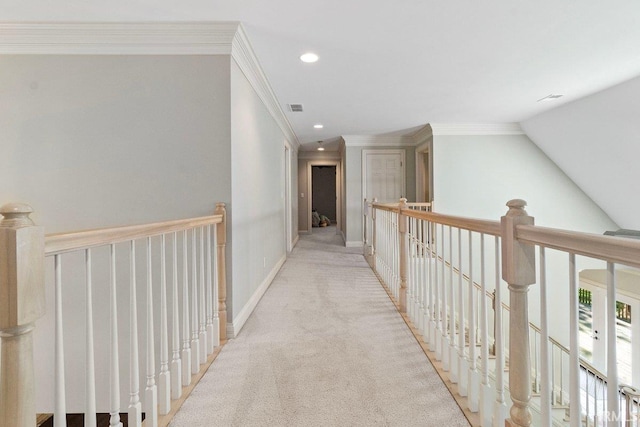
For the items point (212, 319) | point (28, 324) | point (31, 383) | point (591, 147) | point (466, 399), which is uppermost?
point (591, 147)

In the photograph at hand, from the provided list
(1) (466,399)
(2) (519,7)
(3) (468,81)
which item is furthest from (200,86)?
(3) (468,81)

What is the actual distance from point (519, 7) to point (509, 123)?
12.9 feet

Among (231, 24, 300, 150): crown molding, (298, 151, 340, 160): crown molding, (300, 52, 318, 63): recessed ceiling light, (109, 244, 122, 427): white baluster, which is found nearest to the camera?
(109, 244, 122, 427): white baluster

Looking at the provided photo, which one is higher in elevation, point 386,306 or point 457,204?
point 457,204

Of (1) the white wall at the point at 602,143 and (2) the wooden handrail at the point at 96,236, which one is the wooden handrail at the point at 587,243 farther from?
(1) the white wall at the point at 602,143

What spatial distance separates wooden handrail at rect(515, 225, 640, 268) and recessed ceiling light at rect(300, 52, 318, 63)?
248 cm

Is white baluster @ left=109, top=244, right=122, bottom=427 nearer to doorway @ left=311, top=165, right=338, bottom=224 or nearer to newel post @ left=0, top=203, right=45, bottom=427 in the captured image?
newel post @ left=0, top=203, right=45, bottom=427

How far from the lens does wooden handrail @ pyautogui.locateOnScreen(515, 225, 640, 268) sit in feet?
2.25

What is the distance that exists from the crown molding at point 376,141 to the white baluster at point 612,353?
623 centimetres

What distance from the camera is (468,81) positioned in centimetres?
366

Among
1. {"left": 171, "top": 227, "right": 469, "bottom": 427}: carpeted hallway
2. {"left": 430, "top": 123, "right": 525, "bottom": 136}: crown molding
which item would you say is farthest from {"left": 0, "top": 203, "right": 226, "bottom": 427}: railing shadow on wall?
{"left": 430, "top": 123, "right": 525, "bottom": 136}: crown molding

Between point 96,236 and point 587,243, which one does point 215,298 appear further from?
point 587,243

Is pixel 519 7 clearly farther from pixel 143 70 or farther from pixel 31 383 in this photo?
pixel 31 383

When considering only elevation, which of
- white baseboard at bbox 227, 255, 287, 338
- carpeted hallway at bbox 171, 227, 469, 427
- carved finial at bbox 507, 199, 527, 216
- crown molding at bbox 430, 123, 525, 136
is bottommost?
carpeted hallway at bbox 171, 227, 469, 427
